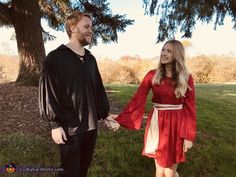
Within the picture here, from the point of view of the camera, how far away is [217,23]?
8.56 metres

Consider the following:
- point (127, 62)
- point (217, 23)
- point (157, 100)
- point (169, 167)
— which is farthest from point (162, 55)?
point (127, 62)

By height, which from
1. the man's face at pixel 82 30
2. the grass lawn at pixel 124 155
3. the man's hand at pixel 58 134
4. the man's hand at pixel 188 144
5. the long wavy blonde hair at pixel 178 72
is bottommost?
the grass lawn at pixel 124 155

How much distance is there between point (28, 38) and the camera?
853 cm

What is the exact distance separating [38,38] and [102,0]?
6.50 ft

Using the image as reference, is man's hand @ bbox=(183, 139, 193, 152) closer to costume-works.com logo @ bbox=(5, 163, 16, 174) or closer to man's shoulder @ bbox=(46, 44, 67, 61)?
man's shoulder @ bbox=(46, 44, 67, 61)

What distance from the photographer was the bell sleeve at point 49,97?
10.3 ft

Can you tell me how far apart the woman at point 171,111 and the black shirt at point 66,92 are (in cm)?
98

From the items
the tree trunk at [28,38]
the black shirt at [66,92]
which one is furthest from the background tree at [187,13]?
the black shirt at [66,92]

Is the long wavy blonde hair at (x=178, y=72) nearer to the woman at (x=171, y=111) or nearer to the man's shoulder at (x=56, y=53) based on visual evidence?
the woman at (x=171, y=111)

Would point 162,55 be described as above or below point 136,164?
above

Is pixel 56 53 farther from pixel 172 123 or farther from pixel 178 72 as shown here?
pixel 172 123

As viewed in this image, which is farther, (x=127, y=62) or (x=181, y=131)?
(x=127, y=62)

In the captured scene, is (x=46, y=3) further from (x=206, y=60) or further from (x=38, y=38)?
(x=206, y=60)

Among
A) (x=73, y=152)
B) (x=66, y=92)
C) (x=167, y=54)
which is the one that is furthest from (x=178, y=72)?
(x=73, y=152)
